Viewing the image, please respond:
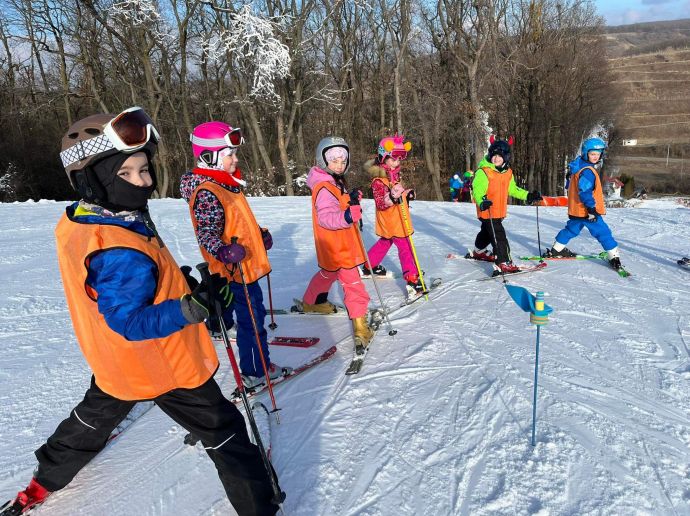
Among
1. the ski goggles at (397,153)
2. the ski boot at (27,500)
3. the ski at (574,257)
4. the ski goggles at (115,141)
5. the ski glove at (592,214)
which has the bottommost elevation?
the ski at (574,257)

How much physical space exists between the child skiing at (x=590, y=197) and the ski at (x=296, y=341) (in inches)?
157

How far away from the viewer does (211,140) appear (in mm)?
3287

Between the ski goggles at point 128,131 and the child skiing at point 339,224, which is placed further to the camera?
the child skiing at point 339,224

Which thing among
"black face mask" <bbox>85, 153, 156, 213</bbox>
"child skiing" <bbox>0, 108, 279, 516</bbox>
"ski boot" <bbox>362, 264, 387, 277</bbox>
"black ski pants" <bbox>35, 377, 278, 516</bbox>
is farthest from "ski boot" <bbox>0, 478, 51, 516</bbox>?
"ski boot" <bbox>362, 264, 387, 277</bbox>

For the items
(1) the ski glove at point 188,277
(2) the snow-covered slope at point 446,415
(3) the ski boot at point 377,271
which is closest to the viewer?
(1) the ski glove at point 188,277

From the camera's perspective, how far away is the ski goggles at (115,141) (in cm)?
192

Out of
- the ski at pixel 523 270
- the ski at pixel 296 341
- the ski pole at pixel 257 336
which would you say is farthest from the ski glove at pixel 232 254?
the ski at pixel 523 270

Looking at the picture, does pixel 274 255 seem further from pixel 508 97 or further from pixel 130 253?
pixel 508 97

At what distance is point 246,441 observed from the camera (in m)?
2.27

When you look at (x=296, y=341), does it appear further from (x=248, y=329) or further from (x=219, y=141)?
(x=219, y=141)

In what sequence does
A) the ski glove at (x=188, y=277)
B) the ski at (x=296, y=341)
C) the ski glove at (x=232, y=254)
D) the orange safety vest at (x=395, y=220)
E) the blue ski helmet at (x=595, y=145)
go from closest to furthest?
the ski glove at (x=188, y=277) → the ski glove at (x=232, y=254) → the ski at (x=296, y=341) → the orange safety vest at (x=395, y=220) → the blue ski helmet at (x=595, y=145)

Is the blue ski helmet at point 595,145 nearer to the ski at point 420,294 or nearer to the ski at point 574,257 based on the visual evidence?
the ski at point 574,257

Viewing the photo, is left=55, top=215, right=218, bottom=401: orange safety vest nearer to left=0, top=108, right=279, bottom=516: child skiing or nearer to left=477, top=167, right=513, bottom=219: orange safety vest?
left=0, top=108, right=279, bottom=516: child skiing

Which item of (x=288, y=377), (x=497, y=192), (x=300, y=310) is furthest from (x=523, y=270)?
(x=288, y=377)
